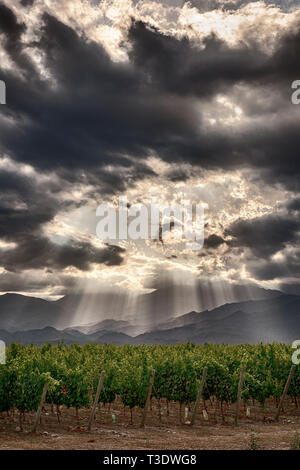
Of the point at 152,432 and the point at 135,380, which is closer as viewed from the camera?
the point at 152,432

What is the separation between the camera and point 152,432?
27.1 metres

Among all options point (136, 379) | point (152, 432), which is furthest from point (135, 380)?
point (152, 432)

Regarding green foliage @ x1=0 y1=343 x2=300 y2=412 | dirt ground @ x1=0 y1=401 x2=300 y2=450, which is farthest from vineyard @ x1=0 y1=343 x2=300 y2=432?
dirt ground @ x1=0 y1=401 x2=300 y2=450

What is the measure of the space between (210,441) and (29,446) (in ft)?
30.4

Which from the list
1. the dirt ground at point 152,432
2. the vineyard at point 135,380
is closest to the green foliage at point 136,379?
the vineyard at point 135,380

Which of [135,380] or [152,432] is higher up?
[135,380]

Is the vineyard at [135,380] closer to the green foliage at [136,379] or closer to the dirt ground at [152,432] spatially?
the green foliage at [136,379]

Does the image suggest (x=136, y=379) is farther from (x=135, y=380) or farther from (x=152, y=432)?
(x=152, y=432)

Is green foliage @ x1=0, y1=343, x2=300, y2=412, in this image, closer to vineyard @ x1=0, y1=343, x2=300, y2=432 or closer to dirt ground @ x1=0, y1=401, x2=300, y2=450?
vineyard @ x1=0, y1=343, x2=300, y2=432

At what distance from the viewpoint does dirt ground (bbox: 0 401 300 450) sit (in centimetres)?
2162

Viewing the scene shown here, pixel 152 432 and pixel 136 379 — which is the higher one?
pixel 136 379

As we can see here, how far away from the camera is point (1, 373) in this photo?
2616cm

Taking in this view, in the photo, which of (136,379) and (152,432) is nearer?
(152,432)
